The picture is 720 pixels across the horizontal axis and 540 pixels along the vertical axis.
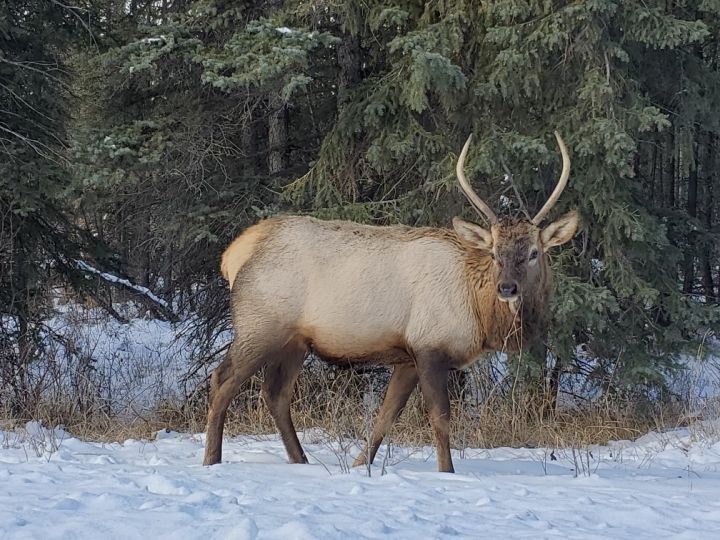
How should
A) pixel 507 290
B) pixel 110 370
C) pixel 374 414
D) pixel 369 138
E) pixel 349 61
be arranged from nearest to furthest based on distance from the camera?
1. pixel 507 290
2. pixel 374 414
3. pixel 369 138
4. pixel 349 61
5. pixel 110 370

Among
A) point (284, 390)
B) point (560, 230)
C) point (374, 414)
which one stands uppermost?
point (560, 230)

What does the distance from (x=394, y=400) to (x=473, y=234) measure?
1.44 meters

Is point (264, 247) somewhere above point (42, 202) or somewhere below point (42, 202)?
below

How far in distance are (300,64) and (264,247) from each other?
297 centimetres

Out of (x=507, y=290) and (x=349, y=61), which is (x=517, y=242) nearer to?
(x=507, y=290)

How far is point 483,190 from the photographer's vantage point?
944cm

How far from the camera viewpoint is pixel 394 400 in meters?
6.95

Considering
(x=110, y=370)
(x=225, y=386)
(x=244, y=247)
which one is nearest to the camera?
(x=225, y=386)

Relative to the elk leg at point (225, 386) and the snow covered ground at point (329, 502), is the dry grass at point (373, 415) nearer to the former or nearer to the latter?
the elk leg at point (225, 386)

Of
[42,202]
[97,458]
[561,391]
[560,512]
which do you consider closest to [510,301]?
[560,512]

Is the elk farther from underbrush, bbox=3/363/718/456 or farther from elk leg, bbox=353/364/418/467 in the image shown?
underbrush, bbox=3/363/718/456

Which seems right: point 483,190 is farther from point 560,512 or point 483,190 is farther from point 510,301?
point 560,512

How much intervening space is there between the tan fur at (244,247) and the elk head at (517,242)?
153cm

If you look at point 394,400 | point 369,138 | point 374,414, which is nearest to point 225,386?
point 394,400
